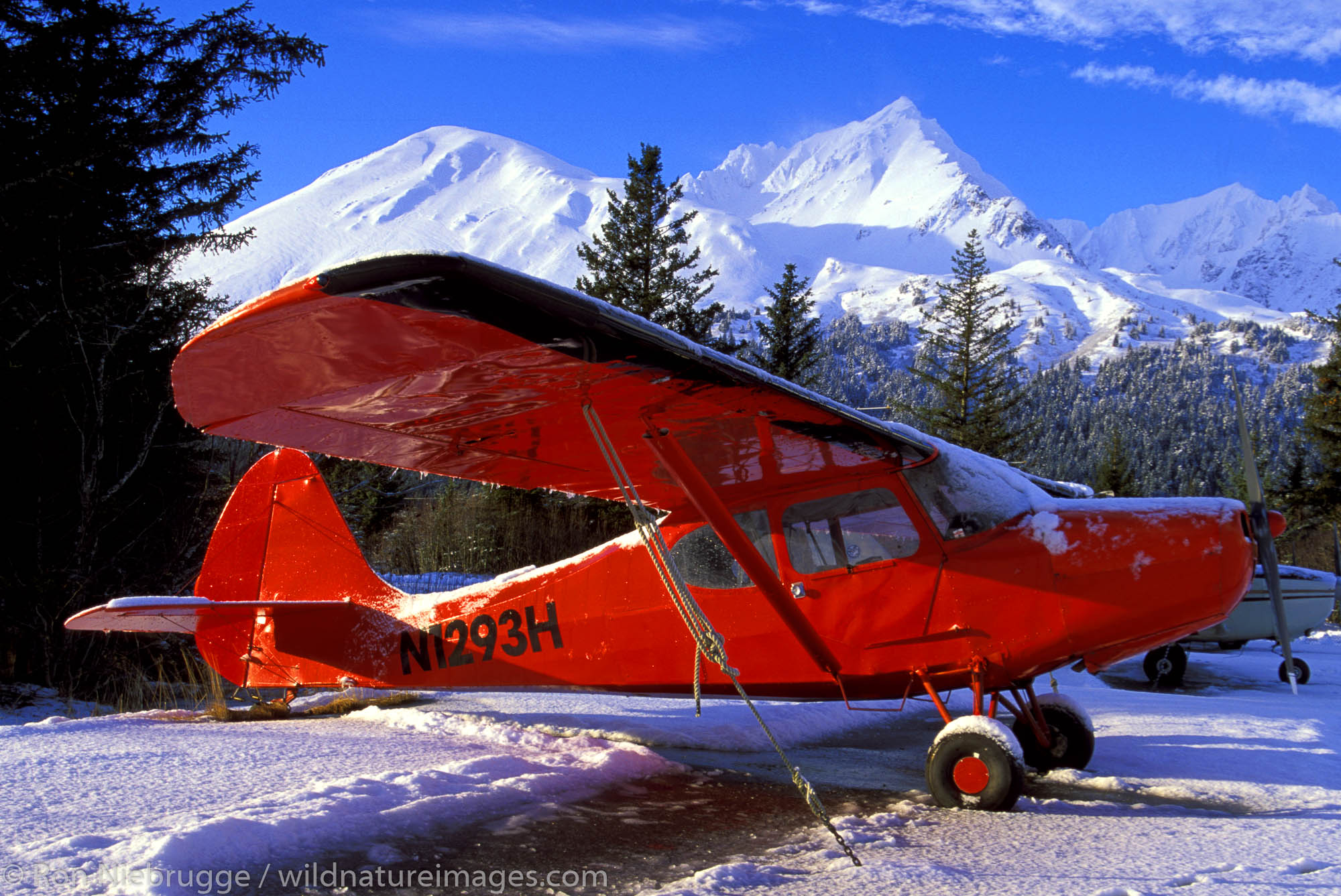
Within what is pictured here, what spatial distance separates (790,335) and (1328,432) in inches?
639

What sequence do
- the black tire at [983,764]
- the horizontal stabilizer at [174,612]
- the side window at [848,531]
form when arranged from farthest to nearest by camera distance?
the horizontal stabilizer at [174,612]
the side window at [848,531]
the black tire at [983,764]

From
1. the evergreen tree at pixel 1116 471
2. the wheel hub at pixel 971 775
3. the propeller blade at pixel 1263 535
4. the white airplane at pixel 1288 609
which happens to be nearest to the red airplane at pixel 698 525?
the wheel hub at pixel 971 775

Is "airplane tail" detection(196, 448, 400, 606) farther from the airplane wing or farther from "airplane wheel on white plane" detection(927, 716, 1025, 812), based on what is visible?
"airplane wheel on white plane" detection(927, 716, 1025, 812)

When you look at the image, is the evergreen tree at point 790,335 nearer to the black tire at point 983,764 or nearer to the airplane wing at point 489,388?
the airplane wing at point 489,388

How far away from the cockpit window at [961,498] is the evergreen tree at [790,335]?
23.8 meters

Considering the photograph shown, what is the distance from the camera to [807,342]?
2936 centimetres

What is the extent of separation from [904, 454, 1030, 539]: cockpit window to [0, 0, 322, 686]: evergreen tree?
804cm

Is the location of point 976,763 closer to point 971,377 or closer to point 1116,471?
point 971,377

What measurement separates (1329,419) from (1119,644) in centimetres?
2705

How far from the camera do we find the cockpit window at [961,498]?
4785 millimetres

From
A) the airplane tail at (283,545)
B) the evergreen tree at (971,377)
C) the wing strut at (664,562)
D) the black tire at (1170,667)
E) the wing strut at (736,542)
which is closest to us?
the wing strut at (664,562)

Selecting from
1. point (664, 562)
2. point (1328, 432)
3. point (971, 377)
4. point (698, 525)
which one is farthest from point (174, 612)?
point (1328, 432)

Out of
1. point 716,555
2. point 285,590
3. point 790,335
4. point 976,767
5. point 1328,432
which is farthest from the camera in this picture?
point 790,335

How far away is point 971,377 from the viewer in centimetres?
3195
